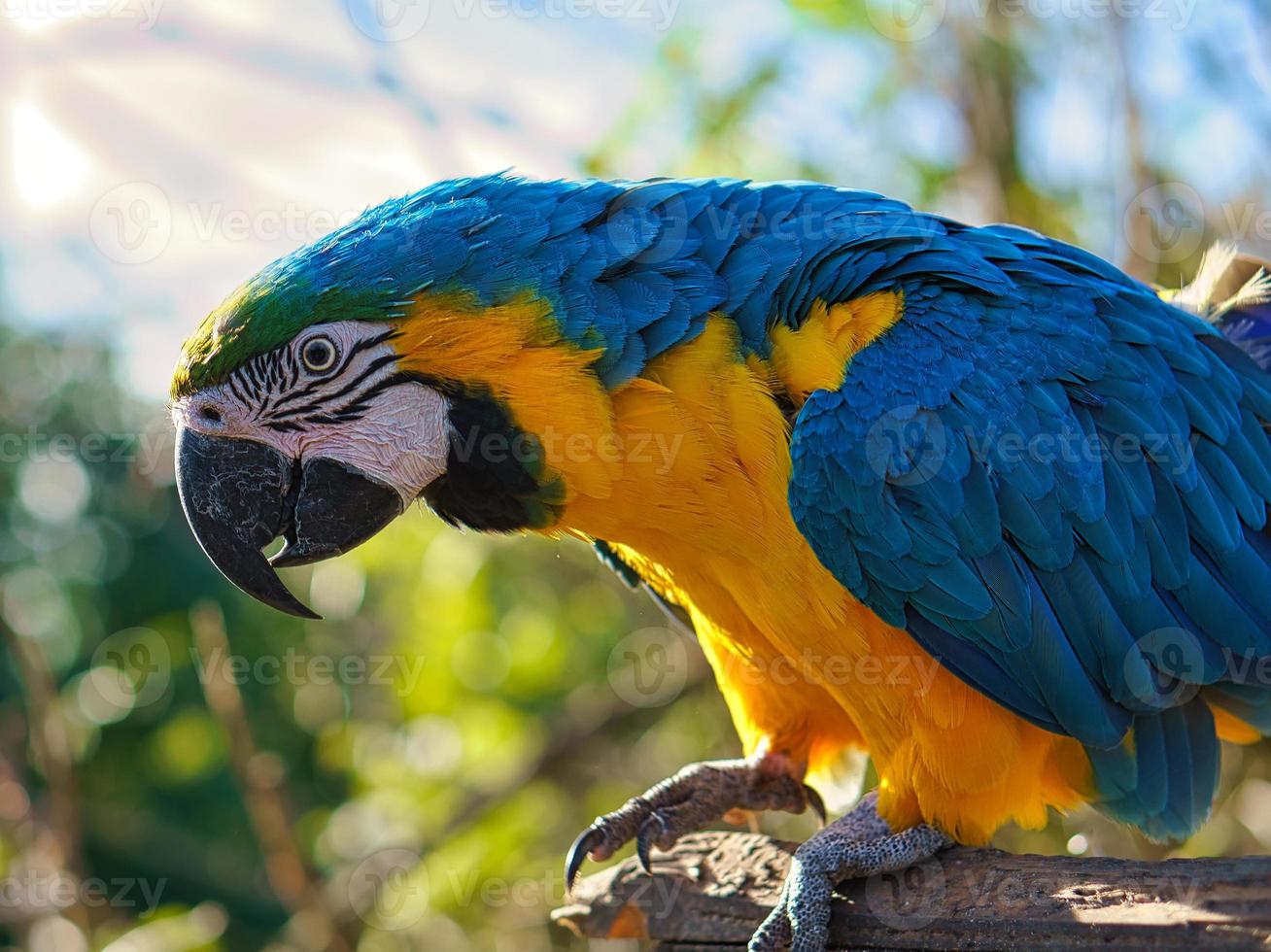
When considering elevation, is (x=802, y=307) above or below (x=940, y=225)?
below

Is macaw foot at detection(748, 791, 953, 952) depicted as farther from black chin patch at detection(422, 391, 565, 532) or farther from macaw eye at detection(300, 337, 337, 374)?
macaw eye at detection(300, 337, 337, 374)

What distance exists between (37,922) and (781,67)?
5.00 meters

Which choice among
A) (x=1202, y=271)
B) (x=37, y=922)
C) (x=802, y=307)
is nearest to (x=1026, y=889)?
(x=802, y=307)

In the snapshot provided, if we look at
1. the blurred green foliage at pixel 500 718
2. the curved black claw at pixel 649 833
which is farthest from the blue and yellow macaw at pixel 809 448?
the blurred green foliage at pixel 500 718

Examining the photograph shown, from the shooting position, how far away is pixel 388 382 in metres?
2.23

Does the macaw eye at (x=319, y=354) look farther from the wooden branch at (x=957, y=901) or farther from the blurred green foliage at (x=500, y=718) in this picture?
the blurred green foliage at (x=500, y=718)

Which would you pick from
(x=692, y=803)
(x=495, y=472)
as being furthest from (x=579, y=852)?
(x=495, y=472)

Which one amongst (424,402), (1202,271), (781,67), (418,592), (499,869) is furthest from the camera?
(418,592)

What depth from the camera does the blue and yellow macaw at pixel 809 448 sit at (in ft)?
7.27

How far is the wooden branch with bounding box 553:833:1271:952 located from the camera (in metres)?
1.79

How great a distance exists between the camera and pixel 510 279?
2.21 m

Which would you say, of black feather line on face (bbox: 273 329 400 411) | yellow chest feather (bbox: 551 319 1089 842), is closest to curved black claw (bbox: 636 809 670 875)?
yellow chest feather (bbox: 551 319 1089 842)

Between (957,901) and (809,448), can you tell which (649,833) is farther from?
(809,448)

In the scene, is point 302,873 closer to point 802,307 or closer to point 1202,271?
point 802,307
